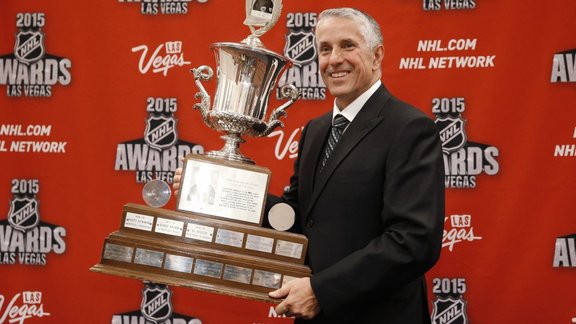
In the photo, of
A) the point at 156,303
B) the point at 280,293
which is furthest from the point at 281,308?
the point at 156,303

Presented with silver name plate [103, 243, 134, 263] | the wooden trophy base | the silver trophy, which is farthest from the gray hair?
silver name plate [103, 243, 134, 263]

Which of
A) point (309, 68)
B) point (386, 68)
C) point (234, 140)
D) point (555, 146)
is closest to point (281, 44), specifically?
point (309, 68)

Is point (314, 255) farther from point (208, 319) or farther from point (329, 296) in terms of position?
point (208, 319)

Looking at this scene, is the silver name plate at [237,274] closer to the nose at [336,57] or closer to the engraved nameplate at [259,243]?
the engraved nameplate at [259,243]

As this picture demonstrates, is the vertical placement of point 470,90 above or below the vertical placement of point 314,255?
above

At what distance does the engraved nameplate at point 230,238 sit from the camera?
1.52m

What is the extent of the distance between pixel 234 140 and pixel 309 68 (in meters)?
0.91

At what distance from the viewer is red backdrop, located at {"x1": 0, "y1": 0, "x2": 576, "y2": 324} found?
2377 mm

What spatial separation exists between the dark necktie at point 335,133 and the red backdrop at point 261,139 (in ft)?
2.96

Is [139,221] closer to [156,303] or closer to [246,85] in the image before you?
[246,85]

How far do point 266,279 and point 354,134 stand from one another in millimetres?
404

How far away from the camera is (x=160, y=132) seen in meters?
2.63

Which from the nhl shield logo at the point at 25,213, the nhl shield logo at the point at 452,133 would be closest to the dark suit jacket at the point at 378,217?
the nhl shield logo at the point at 452,133

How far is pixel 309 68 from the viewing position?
2566 millimetres
